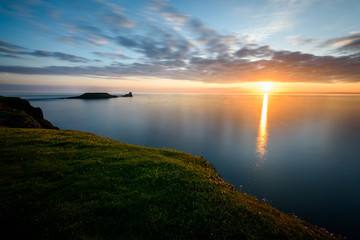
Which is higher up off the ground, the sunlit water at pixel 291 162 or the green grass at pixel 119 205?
the green grass at pixel 119 205

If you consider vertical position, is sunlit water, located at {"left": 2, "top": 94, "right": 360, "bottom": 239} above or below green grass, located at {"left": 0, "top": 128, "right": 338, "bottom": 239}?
below

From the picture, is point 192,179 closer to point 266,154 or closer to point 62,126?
point 266,154

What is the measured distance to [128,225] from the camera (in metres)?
8.32

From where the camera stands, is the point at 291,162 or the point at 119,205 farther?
the point at 291,162

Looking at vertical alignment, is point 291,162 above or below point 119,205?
below

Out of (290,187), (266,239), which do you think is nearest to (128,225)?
(266,239)

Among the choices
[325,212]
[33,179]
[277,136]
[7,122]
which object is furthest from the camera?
[277,136]

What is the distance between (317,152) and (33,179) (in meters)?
51.9

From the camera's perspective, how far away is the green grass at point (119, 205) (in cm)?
795

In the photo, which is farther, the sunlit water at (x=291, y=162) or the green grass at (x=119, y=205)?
the sunlit water at (x=291, y=162)

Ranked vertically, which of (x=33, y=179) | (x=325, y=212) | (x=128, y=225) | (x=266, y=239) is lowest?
(x=325, y=212)

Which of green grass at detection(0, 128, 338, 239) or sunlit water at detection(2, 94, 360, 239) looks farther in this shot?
sunlit water at detection(2, 94, 360, 239)

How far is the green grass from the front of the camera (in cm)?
795

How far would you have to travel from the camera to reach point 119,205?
948 centimetres
